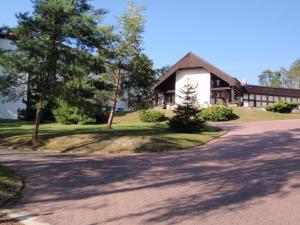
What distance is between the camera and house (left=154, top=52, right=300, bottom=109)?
1884 inches

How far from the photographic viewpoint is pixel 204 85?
49562mm

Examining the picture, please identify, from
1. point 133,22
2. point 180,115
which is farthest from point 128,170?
point 133,22

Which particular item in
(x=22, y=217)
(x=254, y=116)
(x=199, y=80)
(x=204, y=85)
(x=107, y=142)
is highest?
(x=199, y=80)

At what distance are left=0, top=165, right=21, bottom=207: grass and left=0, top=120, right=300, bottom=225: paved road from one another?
334mm

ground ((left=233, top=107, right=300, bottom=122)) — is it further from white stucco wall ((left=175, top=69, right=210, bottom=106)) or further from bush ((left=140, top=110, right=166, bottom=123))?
white stucco wall ((left=175, top=69, right=210, bottom=106))

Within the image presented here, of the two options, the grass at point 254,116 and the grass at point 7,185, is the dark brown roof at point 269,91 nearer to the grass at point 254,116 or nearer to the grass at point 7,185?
the grass at point 254,116

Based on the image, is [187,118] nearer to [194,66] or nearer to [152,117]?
[152,117]

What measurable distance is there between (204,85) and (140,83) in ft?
70.3

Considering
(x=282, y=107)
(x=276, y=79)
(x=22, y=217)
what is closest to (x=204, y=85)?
(x=282, y=107)

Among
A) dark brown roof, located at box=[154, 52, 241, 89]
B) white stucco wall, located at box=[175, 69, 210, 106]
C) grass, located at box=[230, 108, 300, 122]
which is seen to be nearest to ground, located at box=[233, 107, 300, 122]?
grass, located at box=[230, 108, 300, 122]

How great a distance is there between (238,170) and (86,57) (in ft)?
33.9

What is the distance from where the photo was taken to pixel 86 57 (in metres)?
20.6

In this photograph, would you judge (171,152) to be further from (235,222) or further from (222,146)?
(235,222)

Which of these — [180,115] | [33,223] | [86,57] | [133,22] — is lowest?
[33,223]
